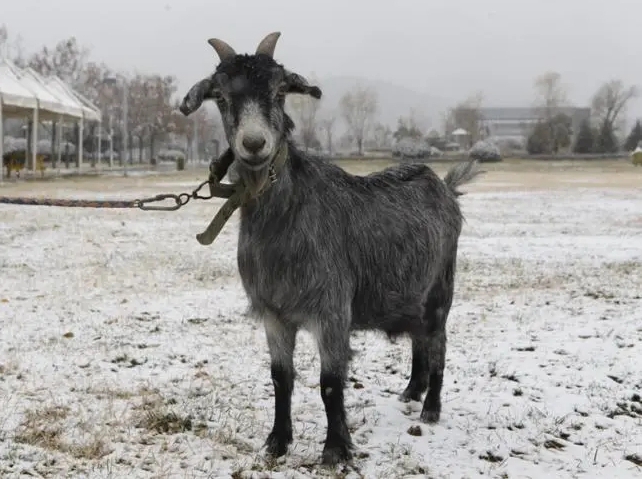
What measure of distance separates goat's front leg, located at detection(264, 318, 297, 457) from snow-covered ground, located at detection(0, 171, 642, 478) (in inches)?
4.5

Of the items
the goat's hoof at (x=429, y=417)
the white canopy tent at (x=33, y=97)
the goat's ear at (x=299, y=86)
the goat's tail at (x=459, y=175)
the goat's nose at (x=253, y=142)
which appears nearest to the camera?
the goat's nose at (x=253, y=142)

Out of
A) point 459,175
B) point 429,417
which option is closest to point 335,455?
point 429,417

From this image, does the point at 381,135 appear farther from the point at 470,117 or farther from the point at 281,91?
the point at 281,91

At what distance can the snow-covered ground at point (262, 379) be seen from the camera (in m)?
4.01

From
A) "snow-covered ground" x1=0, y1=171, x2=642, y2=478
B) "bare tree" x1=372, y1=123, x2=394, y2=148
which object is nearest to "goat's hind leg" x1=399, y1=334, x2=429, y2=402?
"snow-covered ground" x1=0, y1=171, x2=642, y2=478

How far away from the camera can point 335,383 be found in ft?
12.7

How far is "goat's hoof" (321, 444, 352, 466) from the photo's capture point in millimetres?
3914

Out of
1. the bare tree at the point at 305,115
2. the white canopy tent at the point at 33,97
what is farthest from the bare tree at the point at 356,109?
the white canopy tent at the point at 33,97

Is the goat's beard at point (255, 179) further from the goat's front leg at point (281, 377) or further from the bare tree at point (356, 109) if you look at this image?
the bare tree at point (356, 109)

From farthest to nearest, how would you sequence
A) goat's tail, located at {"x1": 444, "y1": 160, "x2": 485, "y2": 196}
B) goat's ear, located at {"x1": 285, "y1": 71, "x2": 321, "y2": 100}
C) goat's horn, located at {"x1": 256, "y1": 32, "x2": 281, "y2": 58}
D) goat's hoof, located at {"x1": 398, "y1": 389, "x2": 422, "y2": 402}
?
goat's tail, located at {"x1": 444, "y1": 160, "x2": 485, "y2": 196} → goat's hoof, located at {"x1": 398, "y1": 389, "x2": 422, "y2": 402} → goat's horn, located at {"x1": 256, "y1": 32, "x2": 281, "y2": 58} → goat's ear, located at {"x1": 285, "y1": 71, "x2": 321, "y2": 100}

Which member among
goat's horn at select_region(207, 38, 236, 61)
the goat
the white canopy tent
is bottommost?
the goat

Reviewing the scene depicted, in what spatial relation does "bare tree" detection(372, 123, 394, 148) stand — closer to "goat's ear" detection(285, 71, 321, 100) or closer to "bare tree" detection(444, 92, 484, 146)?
"bare tree" detection(444, 92, 484, 146)

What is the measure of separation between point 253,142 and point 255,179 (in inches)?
15.7

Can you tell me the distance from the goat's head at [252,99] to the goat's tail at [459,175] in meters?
1.90
